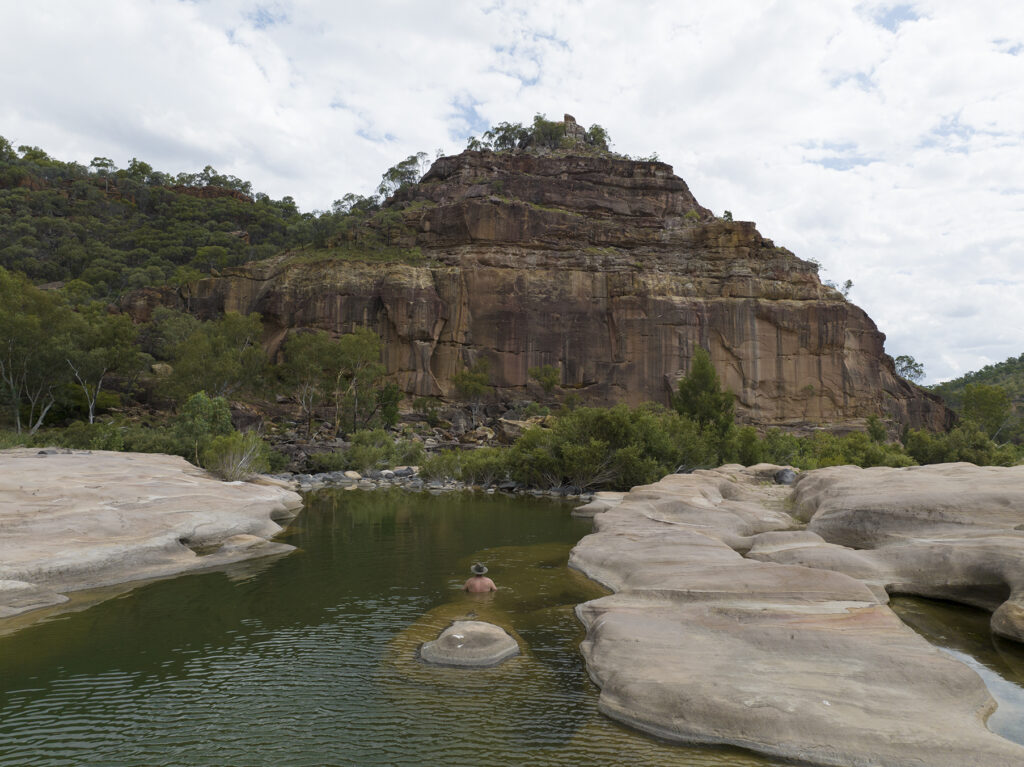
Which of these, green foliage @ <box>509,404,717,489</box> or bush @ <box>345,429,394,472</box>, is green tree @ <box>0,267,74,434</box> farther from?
green foliage @ <box>509,404,717,489</box>

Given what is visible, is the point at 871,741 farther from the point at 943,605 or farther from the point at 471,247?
the point at 471,247

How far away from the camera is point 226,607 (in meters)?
12.9

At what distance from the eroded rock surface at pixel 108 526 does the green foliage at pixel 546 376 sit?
48.5m

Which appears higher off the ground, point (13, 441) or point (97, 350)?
point (97, 350)

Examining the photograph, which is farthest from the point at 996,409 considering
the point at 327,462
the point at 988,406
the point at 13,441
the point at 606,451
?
the point at 13,441

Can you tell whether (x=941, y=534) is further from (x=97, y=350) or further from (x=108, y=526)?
(x=97, y=350)

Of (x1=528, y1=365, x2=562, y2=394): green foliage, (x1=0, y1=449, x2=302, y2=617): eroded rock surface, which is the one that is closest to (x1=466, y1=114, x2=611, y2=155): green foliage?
(x1=528, y1=365, x2=562, y2=394): green foliage

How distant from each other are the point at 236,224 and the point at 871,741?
379 feet

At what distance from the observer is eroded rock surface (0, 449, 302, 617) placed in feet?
42.8

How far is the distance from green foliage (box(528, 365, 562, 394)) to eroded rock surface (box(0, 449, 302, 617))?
48.5 m

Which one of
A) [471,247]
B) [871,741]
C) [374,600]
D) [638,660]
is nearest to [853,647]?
[871,741]

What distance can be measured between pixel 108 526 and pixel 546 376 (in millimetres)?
56258

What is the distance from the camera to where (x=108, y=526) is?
1542cm

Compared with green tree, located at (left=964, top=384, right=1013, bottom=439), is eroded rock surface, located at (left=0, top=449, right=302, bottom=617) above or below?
below
